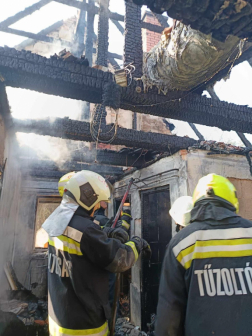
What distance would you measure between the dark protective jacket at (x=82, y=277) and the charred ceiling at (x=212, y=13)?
7.04 feet

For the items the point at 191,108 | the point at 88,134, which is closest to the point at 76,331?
the point at 88,134

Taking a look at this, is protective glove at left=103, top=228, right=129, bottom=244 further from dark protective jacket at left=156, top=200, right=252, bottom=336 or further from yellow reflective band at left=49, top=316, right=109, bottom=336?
dark protective jacket at left=156, top=200, right=252, bottom=336

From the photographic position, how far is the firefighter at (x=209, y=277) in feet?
4.79

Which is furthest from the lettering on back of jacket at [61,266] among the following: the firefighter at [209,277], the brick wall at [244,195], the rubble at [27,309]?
the brick wall at [244,195]

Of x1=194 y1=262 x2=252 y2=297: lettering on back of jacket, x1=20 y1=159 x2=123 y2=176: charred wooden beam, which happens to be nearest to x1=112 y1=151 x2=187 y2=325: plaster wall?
x1=20 y1=159 x2=123 y2=176: charred wooden beam

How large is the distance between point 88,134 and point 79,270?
2.85m

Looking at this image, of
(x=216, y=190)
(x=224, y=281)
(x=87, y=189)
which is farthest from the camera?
(x=87, y=189)

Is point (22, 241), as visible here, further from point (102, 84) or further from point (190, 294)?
point (190, 294)

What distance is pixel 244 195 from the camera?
189 inches

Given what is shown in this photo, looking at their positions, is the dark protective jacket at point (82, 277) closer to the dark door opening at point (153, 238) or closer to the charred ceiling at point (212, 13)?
the charred ceiling at point (212, 13)

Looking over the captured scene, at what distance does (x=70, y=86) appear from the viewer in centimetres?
338

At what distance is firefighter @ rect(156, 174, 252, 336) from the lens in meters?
1.46

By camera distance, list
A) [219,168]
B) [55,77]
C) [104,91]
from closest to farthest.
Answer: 1. [55,77]
2. [104,91]
3. [219,168]

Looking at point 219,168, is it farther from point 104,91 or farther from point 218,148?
point 104,91
